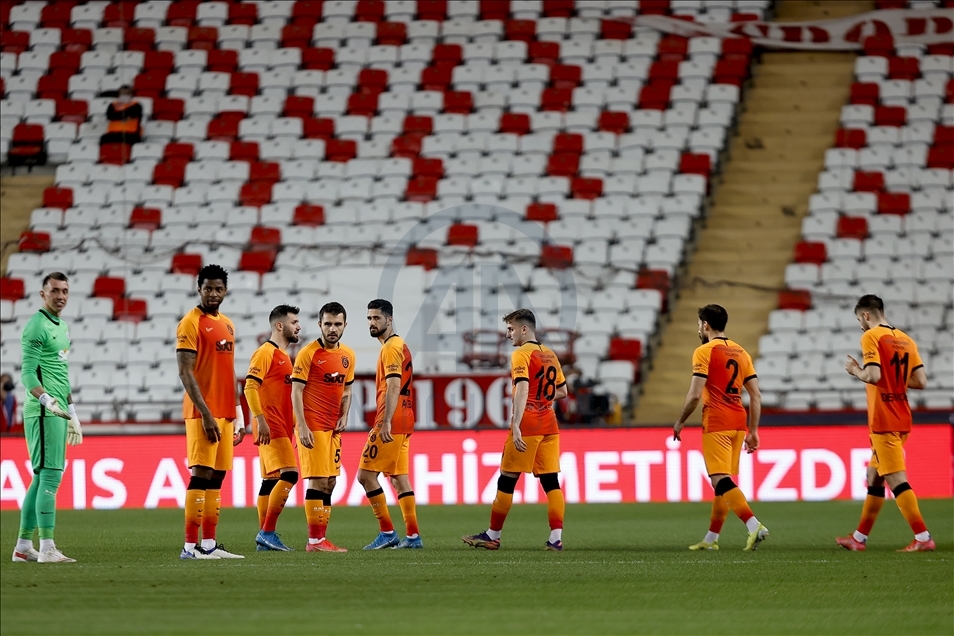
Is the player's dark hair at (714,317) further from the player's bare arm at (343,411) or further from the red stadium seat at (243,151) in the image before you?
the red stadium seat at (243,151)

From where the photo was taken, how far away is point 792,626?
6.55m

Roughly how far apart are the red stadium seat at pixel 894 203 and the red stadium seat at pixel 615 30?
20.7 ft

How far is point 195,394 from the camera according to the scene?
889 centimetres

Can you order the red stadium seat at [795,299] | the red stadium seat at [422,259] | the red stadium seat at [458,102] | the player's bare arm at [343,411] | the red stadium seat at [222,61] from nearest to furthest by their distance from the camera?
the player's bare arm at [343,411] → the red stadium seat at [422,259] → the red stadium seat at [795,299] → the red stadium seat at [458,102] → the red stadium seat at [222,61]

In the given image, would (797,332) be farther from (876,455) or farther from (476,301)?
(876,455)

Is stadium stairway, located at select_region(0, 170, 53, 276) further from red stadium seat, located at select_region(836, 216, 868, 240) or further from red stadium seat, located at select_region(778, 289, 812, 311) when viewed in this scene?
red stadium seat, located at select_region(836, 216, 868, 240)

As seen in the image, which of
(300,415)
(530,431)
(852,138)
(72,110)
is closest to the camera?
(300,415)

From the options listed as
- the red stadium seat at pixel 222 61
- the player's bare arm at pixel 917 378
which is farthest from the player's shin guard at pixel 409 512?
the red stadium seat at pixel 222 61

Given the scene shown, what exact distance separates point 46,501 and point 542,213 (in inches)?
573

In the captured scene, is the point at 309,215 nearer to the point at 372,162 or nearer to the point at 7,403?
the point at 372,162

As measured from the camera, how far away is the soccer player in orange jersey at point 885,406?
1056 cm

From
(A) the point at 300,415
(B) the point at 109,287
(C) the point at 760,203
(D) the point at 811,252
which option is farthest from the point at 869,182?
(A) the point at 300,415

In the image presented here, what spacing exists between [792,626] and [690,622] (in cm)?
50

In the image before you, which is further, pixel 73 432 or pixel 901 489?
pixel 901 489
